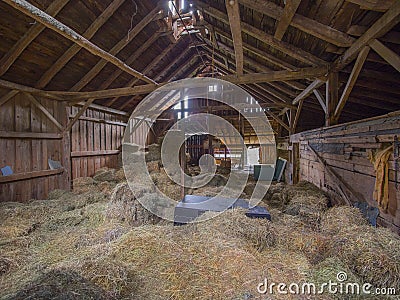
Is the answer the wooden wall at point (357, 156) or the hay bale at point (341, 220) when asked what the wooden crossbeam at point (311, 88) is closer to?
the wooden wall at point (357, 156)

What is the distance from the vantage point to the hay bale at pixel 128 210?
3396 mm

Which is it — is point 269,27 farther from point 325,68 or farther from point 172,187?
point 172,187

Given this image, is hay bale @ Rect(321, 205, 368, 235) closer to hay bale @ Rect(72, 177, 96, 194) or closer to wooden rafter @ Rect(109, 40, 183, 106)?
hay bale @ Rect(72, 177, 96, 194)

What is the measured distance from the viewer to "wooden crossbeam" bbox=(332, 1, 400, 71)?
219 cm

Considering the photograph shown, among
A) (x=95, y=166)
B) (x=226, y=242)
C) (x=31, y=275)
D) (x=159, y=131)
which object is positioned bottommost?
(x=31, y=275)

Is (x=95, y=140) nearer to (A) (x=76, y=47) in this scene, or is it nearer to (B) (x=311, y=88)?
(A) (x=76, y=47)

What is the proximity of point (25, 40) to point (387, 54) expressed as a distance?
17.7 ft

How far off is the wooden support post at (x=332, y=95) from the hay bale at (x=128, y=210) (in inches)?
139

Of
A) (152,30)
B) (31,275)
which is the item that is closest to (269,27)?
(152,30)

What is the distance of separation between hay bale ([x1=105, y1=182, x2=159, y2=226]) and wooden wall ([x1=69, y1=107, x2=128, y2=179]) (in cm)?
341

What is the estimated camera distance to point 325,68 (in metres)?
3.75

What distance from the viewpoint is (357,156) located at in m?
2.78

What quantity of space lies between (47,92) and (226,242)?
17.2 ft

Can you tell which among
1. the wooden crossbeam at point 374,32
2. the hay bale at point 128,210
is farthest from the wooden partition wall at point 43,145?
the wooden crossbeam at point 374,32
